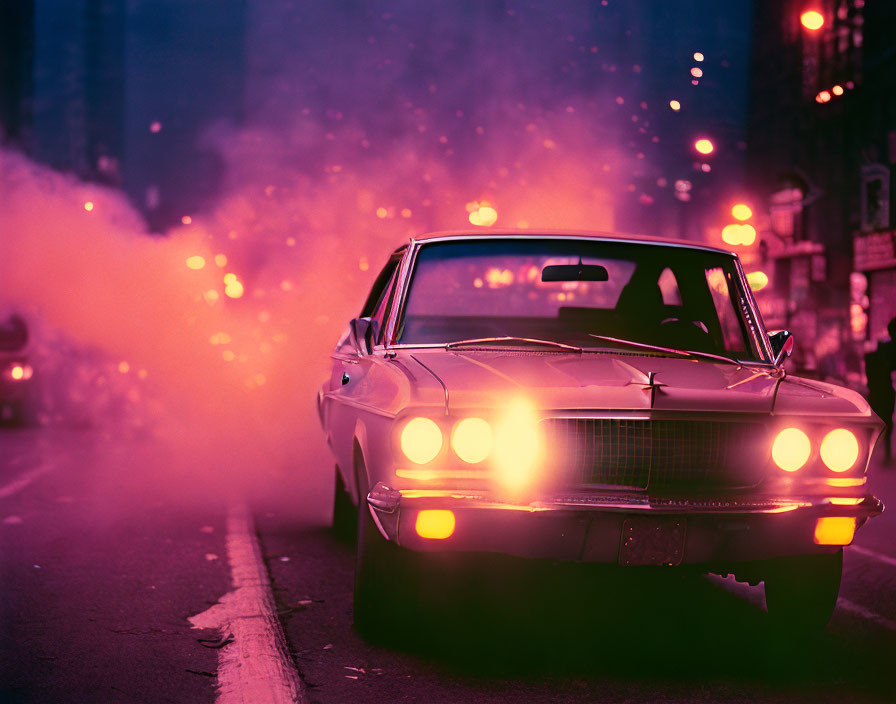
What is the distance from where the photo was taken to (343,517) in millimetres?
6609

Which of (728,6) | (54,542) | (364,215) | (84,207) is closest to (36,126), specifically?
(364,215)

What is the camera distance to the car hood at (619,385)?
3771 millimetres

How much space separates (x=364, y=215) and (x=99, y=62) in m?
83.4

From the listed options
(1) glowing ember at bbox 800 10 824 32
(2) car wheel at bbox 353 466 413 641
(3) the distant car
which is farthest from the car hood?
(1) glowing ember at bbox 800 10 824 32

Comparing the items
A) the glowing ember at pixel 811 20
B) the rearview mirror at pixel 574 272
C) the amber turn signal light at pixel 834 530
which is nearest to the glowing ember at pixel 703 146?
the glowing ember at pixel 811 20

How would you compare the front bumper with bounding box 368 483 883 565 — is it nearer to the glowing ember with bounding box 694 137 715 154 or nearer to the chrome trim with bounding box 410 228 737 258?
the chrome trim with bounding box 410 228 737 258

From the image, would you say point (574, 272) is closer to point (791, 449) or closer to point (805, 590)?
point (791, 449)

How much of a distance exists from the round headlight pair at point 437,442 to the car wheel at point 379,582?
0.43 m

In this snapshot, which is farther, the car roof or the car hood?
the car roof

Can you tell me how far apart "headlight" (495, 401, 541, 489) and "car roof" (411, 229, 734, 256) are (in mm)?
1626

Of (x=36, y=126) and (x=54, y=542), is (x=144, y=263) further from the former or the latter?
(x=36, y=126)

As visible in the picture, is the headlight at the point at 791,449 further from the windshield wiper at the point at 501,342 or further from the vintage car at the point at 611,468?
the windshield wiper at the point at 501,342

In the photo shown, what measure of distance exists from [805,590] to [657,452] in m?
1.13

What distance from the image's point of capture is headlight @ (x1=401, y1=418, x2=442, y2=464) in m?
3.79
